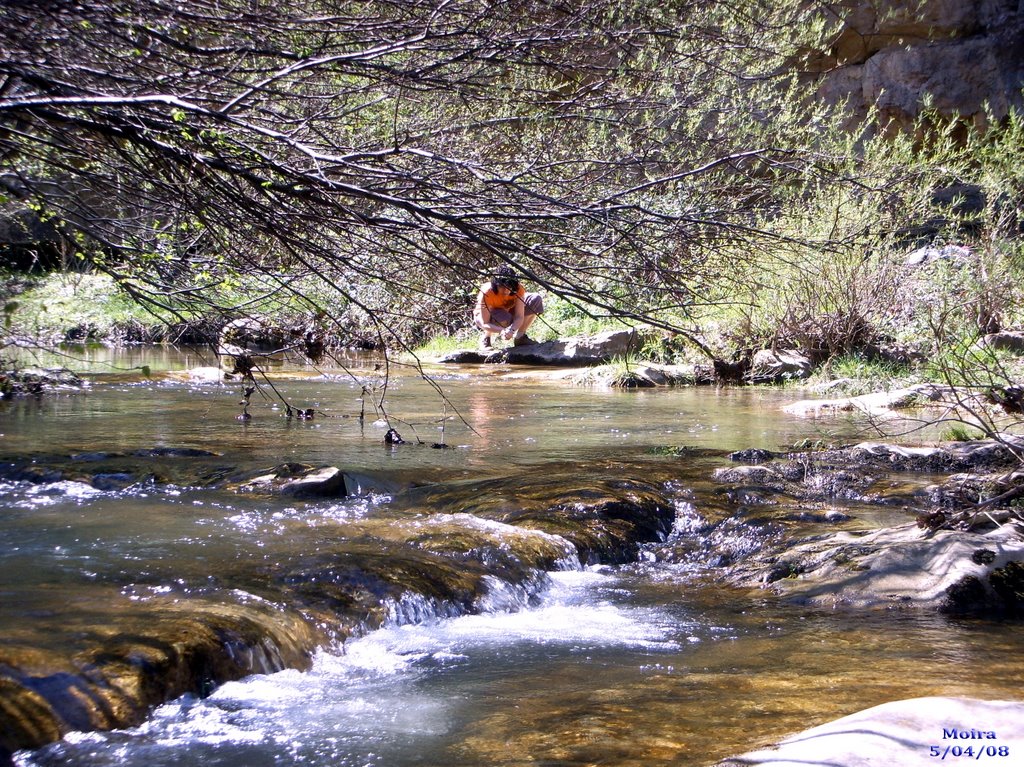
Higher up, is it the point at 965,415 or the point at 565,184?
the point at 565,184

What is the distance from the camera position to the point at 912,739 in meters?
2.76

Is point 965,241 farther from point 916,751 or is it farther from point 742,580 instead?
point 916,751

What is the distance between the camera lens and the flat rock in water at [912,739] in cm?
264

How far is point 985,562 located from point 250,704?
3.56 m

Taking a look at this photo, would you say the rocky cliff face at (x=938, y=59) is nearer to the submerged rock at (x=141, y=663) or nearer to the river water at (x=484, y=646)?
the river water at (x=484, y=646)

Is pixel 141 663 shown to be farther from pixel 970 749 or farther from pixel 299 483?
pixel 299 483

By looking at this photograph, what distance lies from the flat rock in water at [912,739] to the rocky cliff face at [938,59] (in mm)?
19550

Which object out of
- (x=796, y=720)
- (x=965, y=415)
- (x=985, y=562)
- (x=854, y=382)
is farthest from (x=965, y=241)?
(x=796, y=720)

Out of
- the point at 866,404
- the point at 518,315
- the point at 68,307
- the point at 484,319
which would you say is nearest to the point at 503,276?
the point at 484,319

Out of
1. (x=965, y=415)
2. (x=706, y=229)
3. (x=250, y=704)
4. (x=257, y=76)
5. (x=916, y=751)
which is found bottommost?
(x=250, y=704)

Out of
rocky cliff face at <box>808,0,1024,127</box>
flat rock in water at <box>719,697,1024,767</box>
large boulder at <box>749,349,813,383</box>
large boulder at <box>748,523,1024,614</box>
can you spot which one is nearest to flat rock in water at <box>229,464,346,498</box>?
large boulder at <box>748,523,1024,614</box>

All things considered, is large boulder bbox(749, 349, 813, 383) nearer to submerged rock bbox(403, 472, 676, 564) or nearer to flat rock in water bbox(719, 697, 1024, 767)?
submerged rock bbox(403, 472, 676, 564)

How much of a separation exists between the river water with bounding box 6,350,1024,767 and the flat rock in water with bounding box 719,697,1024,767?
414 millimetres

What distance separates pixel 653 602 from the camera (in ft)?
17.3
